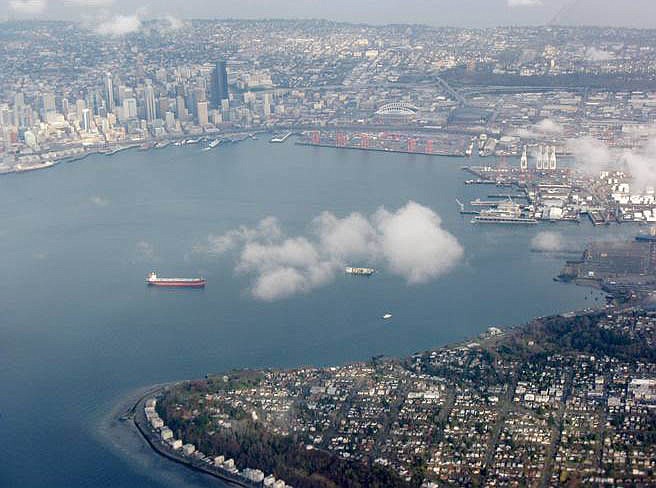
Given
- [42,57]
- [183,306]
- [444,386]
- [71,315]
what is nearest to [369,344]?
[444,386]

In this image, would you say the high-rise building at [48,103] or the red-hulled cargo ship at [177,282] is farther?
the high-rise building at [48,103]

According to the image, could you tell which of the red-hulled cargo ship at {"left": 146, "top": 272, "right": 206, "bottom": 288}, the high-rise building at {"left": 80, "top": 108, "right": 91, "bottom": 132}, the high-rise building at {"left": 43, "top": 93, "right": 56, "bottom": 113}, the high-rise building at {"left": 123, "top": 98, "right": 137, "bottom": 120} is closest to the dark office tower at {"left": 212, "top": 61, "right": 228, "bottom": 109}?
the high-rise building at {"left": 123, "top": 98, "right": 137, "bottom": 120}

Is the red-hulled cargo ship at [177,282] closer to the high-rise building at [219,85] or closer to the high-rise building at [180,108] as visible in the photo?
the high-rise building at [180,108]

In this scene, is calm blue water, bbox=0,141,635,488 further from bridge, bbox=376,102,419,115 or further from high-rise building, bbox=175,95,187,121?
high-rise building, bbox=175,95,187,121

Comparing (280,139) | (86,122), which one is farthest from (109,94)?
(280,139)

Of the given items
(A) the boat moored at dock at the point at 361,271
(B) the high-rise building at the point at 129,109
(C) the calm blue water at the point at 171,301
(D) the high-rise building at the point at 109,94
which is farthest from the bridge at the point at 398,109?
(A) the boat moored at dock at the point at 361,271

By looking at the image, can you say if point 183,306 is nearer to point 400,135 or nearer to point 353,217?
point 353,217

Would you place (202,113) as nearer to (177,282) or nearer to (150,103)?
(150,103)

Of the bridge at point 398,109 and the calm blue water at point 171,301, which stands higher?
the calm blue water at point 171,301
